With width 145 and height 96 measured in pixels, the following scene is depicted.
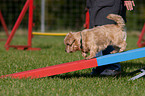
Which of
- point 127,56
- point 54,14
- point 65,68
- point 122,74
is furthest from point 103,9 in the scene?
point 54,14

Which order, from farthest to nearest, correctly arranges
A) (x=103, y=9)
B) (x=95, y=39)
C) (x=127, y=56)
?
(x=103, y=9) → (x=95, y=39) → (x=127, y=56)

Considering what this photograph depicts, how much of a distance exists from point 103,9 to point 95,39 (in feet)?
2.57

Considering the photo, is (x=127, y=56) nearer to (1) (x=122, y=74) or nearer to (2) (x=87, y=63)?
(2) (x=87, y=63)

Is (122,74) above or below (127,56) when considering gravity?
below

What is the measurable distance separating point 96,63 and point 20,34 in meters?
13.6

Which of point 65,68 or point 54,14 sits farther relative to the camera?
point 54,14

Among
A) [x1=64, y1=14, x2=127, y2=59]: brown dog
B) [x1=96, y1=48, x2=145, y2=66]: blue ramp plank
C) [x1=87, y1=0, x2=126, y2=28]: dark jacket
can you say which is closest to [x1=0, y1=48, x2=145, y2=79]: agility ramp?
[x1=96, y1=48, x2=145, y2=66]: blue ramp plank

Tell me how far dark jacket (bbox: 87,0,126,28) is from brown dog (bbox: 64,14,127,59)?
0.41 m

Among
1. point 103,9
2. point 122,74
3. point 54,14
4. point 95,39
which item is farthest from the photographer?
point 54,14

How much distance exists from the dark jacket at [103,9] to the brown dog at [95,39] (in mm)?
415

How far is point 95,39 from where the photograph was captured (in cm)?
340

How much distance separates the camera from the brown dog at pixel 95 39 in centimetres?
340

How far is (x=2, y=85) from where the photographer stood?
10.3 ft

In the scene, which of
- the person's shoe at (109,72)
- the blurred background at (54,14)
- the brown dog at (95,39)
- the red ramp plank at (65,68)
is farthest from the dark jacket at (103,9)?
the blurred background at (54,14)
